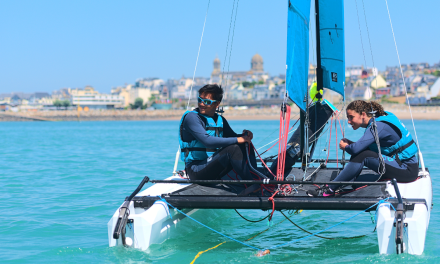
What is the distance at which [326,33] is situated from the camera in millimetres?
6129

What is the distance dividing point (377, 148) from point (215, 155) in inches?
56.1

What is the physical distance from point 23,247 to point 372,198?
3174 millimetres

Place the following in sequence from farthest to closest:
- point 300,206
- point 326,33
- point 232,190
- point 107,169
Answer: point 107,169
point 326,33
point 232,190
point 300,206

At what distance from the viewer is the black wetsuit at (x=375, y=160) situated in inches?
180

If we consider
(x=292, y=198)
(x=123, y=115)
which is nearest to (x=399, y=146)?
(x=292, y=198)

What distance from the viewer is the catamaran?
3889 mm

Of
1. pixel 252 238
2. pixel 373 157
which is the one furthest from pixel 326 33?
pixel 252 238

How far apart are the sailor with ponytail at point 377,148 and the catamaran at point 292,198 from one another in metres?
0.12

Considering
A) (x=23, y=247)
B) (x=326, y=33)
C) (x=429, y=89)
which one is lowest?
(x=23, y=247)

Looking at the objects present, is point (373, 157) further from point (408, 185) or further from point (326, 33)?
point (326, 33)

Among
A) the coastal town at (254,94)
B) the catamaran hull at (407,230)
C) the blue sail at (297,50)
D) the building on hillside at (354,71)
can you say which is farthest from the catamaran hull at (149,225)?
the building on hillside at (354,71)

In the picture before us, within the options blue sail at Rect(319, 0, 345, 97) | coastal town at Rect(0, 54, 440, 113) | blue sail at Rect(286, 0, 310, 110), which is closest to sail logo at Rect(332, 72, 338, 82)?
blue sail at Rect(319, 0, 345, 97)

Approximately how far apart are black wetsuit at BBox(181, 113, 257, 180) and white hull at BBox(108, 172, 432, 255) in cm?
45

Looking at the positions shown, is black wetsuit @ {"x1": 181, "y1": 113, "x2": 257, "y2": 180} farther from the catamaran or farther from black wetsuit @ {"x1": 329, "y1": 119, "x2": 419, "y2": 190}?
black wetsuit @ {"x1": 329, "y1": 119, "x2": 419, "y2": 190}
